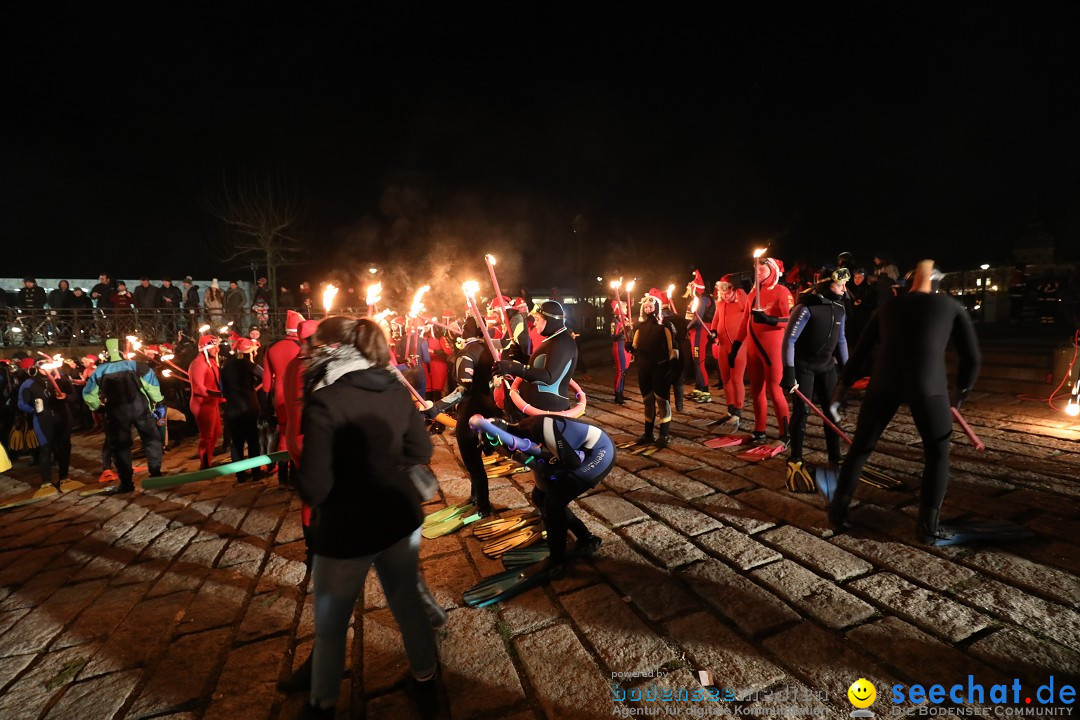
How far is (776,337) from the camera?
20.2 feet

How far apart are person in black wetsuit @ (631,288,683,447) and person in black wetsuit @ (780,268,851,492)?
1945mm

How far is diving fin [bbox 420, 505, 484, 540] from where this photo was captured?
15.0 feet

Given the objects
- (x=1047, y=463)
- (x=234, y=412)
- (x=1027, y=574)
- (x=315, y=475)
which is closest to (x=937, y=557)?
(x=1027, y=574)

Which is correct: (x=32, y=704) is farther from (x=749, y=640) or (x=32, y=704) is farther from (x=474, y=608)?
(x=749, y=640)

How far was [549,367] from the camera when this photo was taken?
168 inches

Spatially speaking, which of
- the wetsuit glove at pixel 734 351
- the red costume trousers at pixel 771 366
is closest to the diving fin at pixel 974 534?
the red costume trousers at pixel 771 366

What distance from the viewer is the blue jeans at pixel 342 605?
2.22 m

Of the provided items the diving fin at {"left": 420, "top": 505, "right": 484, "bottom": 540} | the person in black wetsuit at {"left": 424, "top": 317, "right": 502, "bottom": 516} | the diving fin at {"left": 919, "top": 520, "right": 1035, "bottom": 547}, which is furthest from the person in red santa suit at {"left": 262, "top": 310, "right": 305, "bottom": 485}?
the diving fin at {"left": 919, "top": 520, "right": 1035, "bottom": 547}

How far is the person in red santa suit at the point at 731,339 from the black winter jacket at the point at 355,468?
6039 mm

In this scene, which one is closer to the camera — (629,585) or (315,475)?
(315,475)

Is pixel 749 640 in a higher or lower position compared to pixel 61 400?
lower

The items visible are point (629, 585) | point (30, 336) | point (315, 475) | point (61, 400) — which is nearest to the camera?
point (315, 475)

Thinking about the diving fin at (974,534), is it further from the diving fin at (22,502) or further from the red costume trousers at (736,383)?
the diving fin at (22,502)

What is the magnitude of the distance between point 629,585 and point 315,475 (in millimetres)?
2365
